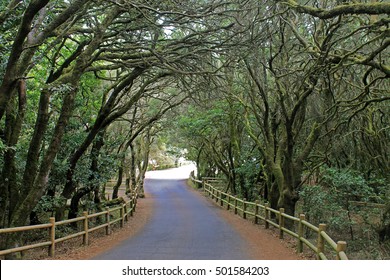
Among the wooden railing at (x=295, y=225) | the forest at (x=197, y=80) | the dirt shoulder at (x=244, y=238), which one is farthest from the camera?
the dirt shoulder at (x=244, y=238)

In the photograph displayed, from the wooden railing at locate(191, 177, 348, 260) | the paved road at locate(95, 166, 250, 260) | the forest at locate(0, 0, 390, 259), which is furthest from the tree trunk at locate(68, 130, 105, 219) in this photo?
the wooden railing at locate(191, 177, 348, 260)

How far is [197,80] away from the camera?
44.5ft

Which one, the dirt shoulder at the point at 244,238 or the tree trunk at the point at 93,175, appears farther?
the tree trunk at the point at 93,175

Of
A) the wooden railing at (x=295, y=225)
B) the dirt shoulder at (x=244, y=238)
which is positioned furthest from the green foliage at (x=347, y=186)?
the dirt shoulder at (x=244, y=238)

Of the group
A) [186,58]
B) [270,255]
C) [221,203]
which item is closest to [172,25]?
[186,58]

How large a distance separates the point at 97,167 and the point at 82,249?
452 centimetres

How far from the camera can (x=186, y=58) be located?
1150 cm

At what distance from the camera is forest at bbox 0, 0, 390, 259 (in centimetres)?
848

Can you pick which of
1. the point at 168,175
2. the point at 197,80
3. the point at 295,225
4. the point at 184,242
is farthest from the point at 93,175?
the point at 168,175

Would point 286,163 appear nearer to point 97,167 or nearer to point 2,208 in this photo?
point 97,167

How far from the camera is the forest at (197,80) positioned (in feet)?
27.8

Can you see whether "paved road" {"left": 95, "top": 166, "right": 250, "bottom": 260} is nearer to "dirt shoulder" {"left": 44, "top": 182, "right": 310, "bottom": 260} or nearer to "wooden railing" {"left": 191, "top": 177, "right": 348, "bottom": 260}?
"dirt shoulder" {"left": 44, "top": 182, "right": 310, "bottom": 260}

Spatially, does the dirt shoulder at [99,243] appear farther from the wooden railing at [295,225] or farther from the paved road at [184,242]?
the wooden railing at [295,225]

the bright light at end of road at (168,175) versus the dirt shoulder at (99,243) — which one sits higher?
the bright light at end of road at (168,175)
